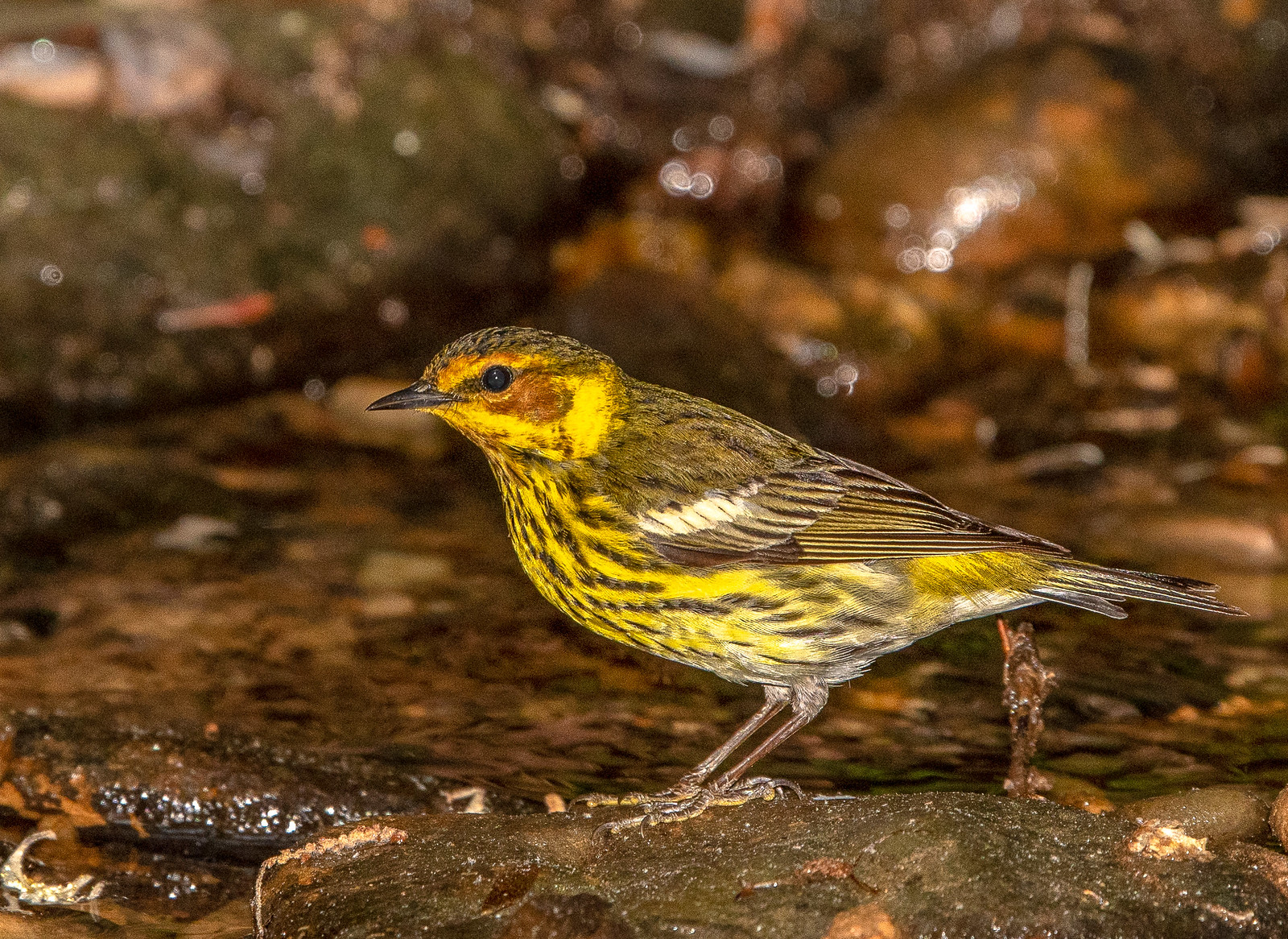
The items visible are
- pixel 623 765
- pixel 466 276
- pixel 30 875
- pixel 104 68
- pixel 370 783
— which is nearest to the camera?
pixel 30 875

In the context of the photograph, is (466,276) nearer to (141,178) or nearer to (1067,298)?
(141,178)

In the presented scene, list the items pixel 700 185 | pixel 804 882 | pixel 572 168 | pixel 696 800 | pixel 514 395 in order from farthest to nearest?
1. pixel 700 185
2. pixel 572 168
3. pixel 514 395
4. pixel 696 800
5. pixel 804 882

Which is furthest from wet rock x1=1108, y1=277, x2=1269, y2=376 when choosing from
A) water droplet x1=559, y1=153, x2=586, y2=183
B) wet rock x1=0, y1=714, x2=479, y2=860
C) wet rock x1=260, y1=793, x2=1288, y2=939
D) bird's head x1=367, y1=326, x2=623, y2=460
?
wet rock x1=0, y1=714, x2=479, y2=860

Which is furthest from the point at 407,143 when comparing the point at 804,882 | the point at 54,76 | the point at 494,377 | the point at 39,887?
the point at 804,882

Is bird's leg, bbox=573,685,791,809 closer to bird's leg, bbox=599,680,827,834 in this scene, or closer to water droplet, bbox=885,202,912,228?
bird's leg, bbox=599,680,827,834

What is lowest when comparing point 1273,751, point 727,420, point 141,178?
point 1273,751

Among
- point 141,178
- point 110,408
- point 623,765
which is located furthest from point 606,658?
point 141,178

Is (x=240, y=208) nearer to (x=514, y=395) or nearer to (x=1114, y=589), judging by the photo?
(x=514, y=395)
